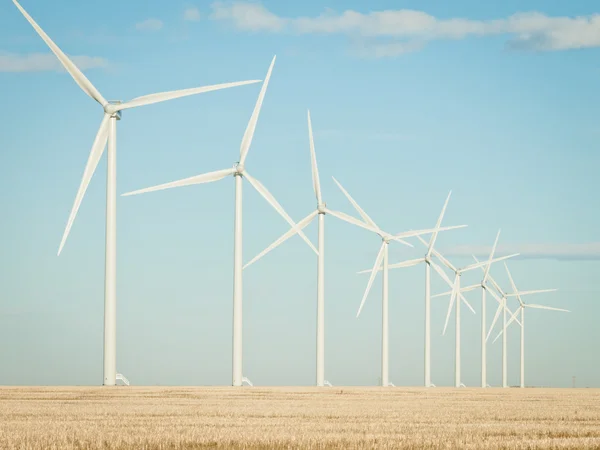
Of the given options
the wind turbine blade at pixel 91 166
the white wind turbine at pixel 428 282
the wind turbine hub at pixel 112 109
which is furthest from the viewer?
the white wind turbine at pixel 428 282

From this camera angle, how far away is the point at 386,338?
10631cm

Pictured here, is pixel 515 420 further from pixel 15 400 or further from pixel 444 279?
pixel 444 279

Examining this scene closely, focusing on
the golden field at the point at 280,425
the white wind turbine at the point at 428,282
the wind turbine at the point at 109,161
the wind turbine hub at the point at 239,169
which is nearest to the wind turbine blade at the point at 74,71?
the wind turbine at the point at 109,161

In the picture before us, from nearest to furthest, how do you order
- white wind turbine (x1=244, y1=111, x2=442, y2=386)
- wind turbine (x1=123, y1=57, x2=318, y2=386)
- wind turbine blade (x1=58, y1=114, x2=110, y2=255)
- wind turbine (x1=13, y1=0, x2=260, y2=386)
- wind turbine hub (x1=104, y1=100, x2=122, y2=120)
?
wind turbine blade (x1=58, y1=114, x2=110, y2=255) → wind turbine (x1=13, y1=0, x2=260, y2=386) → wind turbine hub (x1=104, y1=100, x2=122, y2=120) → wind turbine (x1=123, y1=57, x2=318, y2=386) → white wind turbine (x1=244, y1=111, x2=442, y2=386)

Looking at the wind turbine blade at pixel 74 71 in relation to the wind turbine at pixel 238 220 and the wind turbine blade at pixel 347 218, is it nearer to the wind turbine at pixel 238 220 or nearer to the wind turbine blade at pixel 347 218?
the wind turbine at pixel 238 220

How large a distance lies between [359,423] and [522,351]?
393 feet

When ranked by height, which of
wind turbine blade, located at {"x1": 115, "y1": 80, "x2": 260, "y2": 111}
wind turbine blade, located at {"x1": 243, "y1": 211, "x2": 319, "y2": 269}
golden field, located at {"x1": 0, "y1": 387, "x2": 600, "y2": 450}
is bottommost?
golden field, located at {"x1": 0, "y1": 387, "x2": 600, "y2": 450}

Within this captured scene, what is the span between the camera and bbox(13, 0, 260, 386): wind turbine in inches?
2689

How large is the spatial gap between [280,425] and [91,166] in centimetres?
3385

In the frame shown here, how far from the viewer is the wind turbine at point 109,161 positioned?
68312mm

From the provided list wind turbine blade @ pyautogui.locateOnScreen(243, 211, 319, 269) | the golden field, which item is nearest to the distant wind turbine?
wind turbine blade @ pyautogui.locateOnScreen(243, 211, 319, 269)

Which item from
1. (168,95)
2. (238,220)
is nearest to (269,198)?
(238,220)

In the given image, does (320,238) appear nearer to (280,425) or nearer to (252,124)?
(252,124)

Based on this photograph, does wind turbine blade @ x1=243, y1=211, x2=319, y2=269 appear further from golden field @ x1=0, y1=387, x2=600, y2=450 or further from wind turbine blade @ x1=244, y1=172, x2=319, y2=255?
golden field @ x1=0, y1=387, x2=600, y2=450
